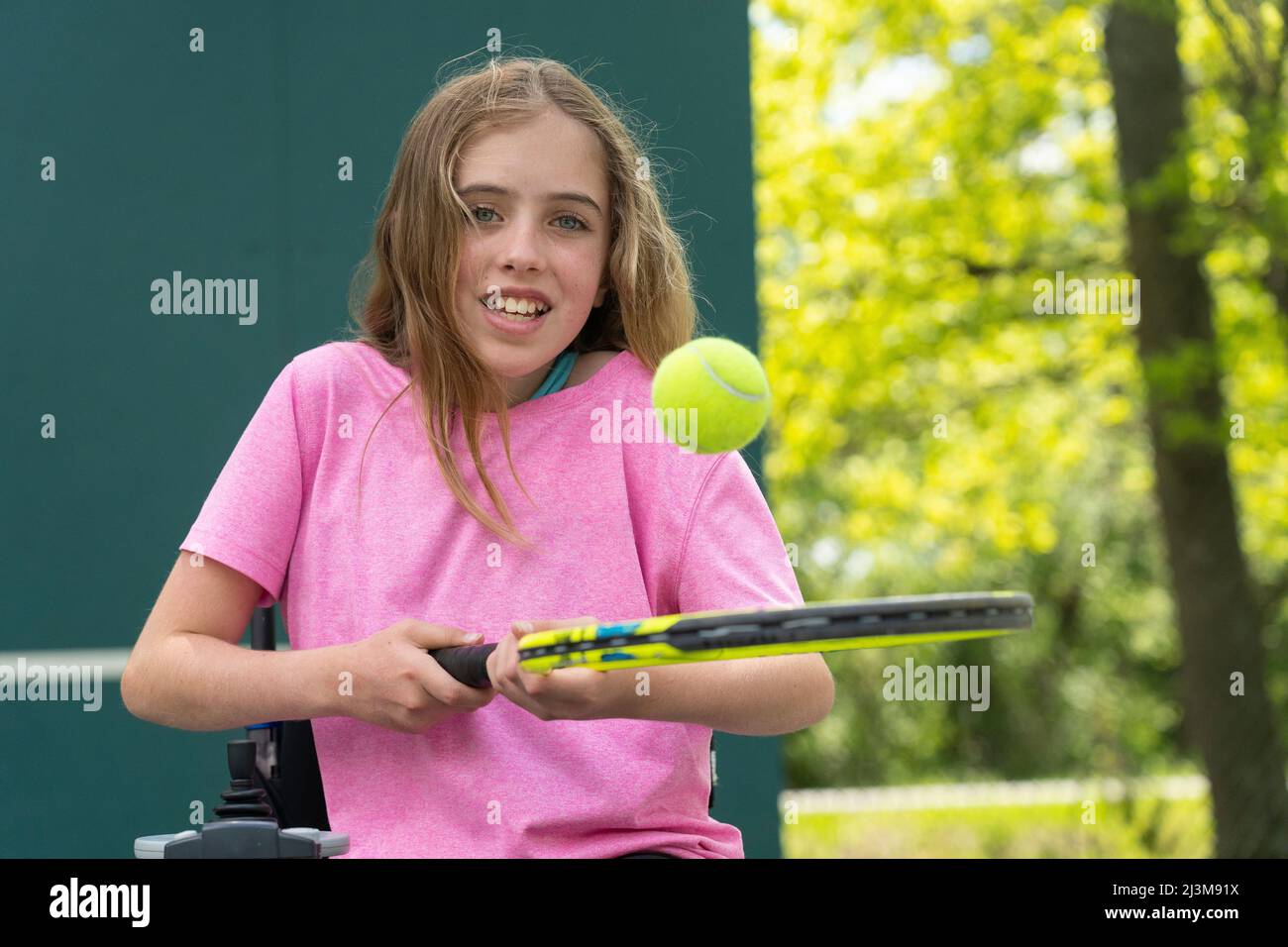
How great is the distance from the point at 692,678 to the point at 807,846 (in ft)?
26.7

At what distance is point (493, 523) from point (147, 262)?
0.96 metres

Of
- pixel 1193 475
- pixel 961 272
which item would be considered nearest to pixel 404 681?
pixel 1193 475

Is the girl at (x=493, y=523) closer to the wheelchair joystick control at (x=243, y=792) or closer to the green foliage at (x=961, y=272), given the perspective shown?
the wheelchair joystick control at (x=243, y=792)

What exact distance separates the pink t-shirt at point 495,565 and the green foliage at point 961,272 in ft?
13.9

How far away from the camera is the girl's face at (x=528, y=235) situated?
1.68 m

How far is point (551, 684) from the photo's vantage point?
1.38m

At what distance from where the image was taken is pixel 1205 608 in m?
5.83

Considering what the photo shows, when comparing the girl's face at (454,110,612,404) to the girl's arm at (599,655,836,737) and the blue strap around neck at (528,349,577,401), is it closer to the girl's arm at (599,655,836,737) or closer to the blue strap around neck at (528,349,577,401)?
the blue strap around neck at (528,349,577,401)

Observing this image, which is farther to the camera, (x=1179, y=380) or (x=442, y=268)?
(x=1179, y=380)

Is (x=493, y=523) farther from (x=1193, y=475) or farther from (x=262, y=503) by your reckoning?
(x=1193, y=475)

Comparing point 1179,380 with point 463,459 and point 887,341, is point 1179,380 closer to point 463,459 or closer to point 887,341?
point 887,341

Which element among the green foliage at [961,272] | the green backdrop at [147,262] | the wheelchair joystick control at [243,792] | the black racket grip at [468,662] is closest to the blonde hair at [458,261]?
the black racket grip at [468,662]
